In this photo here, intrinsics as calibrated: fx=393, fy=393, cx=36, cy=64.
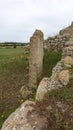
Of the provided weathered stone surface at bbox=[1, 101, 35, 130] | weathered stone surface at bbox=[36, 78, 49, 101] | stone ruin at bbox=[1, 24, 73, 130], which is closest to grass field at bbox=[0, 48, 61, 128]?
weathered stone surface at bbox=[36, 78, 49, 101]

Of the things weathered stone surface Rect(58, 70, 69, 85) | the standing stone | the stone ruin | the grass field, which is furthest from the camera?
the standing stone

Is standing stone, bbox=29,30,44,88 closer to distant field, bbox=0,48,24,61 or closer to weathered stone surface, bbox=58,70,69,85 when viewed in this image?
weathered stone surface, bbox=58,70,69,85

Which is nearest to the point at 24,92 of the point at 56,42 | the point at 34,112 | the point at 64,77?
the point at 64,77

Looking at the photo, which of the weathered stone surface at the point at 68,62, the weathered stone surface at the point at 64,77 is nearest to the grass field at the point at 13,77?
the weathered stone surface at the point at 68,62

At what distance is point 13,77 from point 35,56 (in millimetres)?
2671

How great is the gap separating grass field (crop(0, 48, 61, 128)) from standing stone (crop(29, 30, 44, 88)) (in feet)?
1.94

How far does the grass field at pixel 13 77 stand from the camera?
13.7 meters

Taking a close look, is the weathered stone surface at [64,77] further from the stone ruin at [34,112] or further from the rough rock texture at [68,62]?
the rough rock texture at [68,62]

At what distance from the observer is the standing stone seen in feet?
46.3

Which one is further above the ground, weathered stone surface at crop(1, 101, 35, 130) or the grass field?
weathered stone surface at crop(1, 101, 35, 130)

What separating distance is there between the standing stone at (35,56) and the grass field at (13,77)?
59 centimetres

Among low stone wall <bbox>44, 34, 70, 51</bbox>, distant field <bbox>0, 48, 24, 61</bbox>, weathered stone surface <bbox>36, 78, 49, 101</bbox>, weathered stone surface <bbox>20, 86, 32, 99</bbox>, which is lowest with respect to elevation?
weathered stone surface <bbox>20, 86, 32, 99</bbox>

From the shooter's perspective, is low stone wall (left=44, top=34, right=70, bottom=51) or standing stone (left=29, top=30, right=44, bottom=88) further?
low stone wall (left=44, top=34, right=70, bottom=51)

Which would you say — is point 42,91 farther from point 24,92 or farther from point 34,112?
point 24,92
